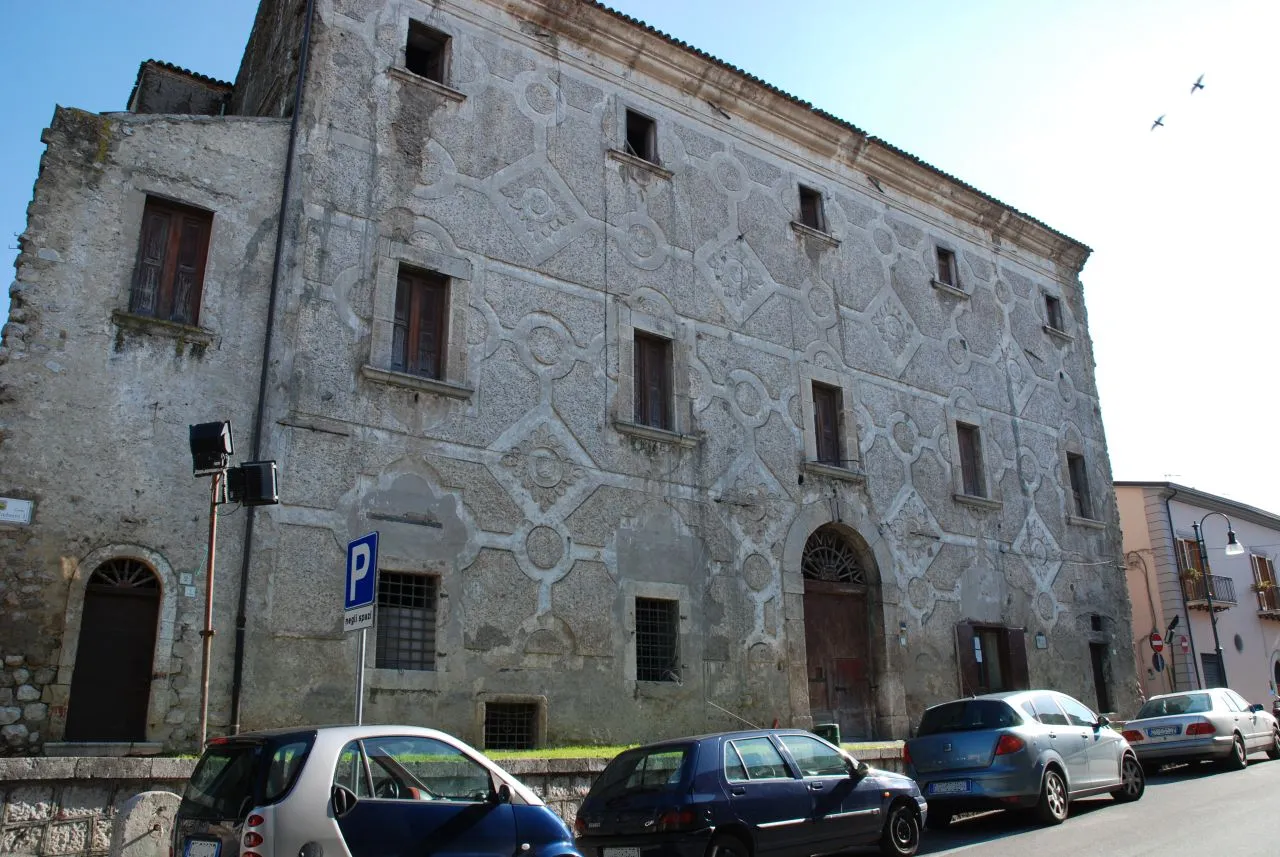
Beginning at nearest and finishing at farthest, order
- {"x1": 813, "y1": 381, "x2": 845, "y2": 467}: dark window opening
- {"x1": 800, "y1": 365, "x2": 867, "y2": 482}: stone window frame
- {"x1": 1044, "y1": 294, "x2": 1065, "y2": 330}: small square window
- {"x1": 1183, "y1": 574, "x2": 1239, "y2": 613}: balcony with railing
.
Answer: {"x1": 800, "y1": 365, "x2": 867, "y2": 482}: stone window frame
{"x1": 813, "y1": 381, "x2": 845, "y2": 467}: dark window opening
{"x1": 1044, "y1": 294, "x2": 1065, "y2": 330}: small square window
{"x1": 1183, "y1": 574, "x2": 1239, "y2": 613}: balcony with railing

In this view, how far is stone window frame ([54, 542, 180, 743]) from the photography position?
918 centimetres

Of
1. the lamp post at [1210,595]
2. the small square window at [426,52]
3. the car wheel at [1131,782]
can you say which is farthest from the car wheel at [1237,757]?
the small square window at [426,52]

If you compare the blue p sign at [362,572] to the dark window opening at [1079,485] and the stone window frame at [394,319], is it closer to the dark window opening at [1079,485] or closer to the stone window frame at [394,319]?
the stone window frame at [394,319]

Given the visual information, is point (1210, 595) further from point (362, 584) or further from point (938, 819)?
point (362, 584)

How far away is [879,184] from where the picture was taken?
64.6 feet

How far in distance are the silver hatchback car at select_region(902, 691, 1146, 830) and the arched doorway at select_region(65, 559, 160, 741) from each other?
26.6 ft

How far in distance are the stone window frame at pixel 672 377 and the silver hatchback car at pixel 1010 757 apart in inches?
209

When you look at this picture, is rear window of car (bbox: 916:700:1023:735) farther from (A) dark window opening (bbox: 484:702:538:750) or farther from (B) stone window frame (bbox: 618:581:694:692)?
(A) dark window opening (bbox: 484:702:538:750)

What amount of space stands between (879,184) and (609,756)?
13.4m

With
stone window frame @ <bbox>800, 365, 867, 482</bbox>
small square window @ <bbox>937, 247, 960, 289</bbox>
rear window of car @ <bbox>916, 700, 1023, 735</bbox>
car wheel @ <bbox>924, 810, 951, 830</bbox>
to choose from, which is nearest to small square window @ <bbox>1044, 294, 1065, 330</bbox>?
small square window @ <bbox>937, 247, 960, 289</bbox>

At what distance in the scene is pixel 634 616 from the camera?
13.2 meters

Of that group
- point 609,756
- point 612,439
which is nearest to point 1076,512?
point 612,439

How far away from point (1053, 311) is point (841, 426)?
956cm

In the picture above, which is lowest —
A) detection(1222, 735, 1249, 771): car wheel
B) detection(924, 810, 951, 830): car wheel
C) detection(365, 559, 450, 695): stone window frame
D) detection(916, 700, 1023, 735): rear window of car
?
detection(924, 810, 951, 830): car wheel
